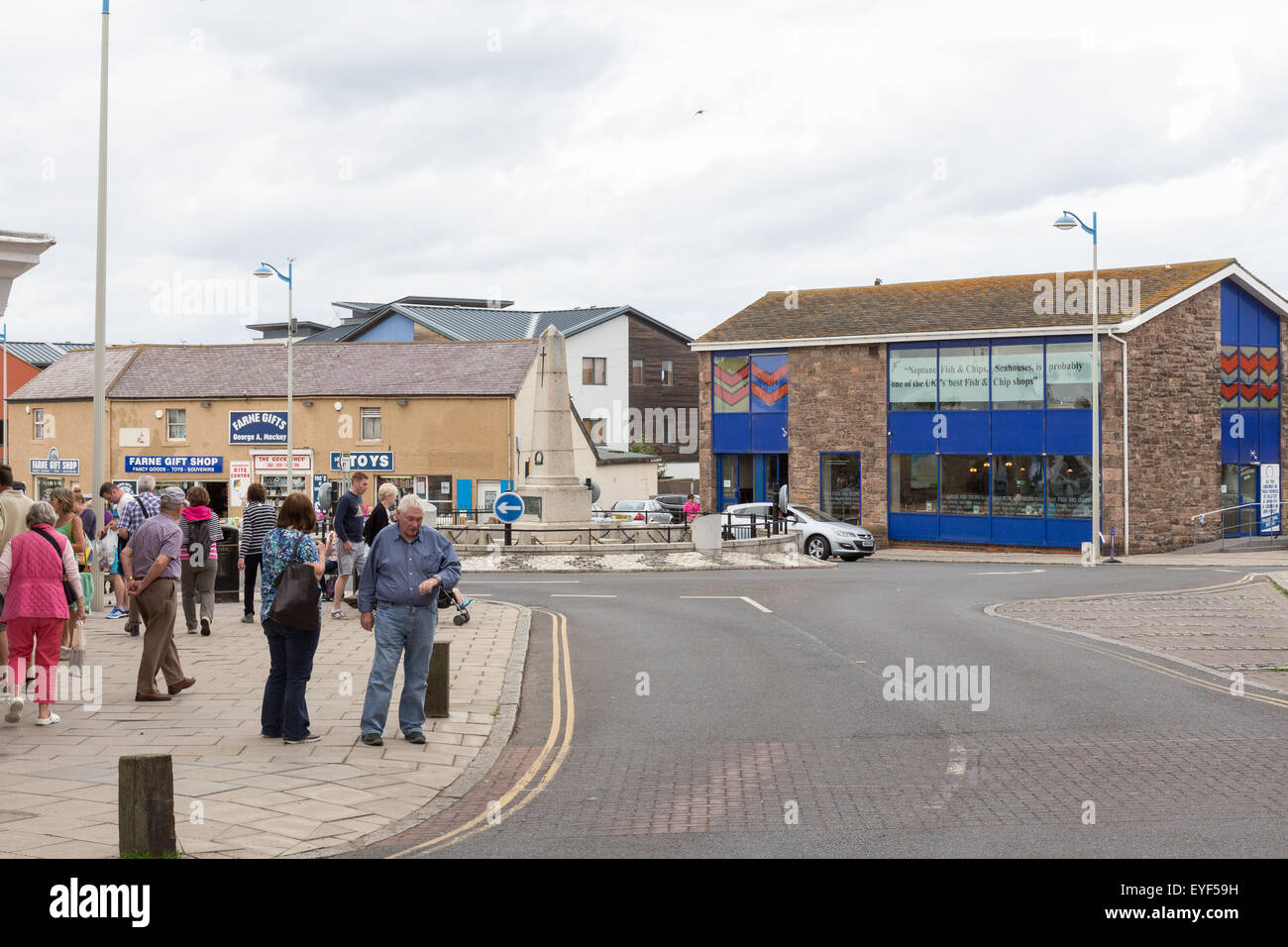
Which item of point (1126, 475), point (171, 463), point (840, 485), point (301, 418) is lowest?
point (840, 485)

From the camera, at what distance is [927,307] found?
137 feet

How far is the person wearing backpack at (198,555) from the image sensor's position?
48.6 ft

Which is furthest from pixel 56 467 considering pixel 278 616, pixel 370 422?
pixel 278 616

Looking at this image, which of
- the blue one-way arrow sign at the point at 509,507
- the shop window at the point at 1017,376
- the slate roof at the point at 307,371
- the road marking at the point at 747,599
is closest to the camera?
the road marking at the point at 747,599

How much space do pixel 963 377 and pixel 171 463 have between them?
2943 centimetres

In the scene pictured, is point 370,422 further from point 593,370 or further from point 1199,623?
point 1199,623

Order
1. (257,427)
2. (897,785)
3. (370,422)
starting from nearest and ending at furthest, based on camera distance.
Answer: (897,785), (370,422), (257,427)

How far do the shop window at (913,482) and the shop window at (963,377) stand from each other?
1.91m

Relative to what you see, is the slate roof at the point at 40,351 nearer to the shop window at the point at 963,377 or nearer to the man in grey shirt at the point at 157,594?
the shop window at the point at 963,377

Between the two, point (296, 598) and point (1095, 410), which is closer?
point (296, 598)

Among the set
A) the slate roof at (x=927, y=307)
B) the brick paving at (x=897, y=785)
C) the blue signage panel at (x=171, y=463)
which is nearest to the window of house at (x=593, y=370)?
the slate roof at (x=927, y=307)
